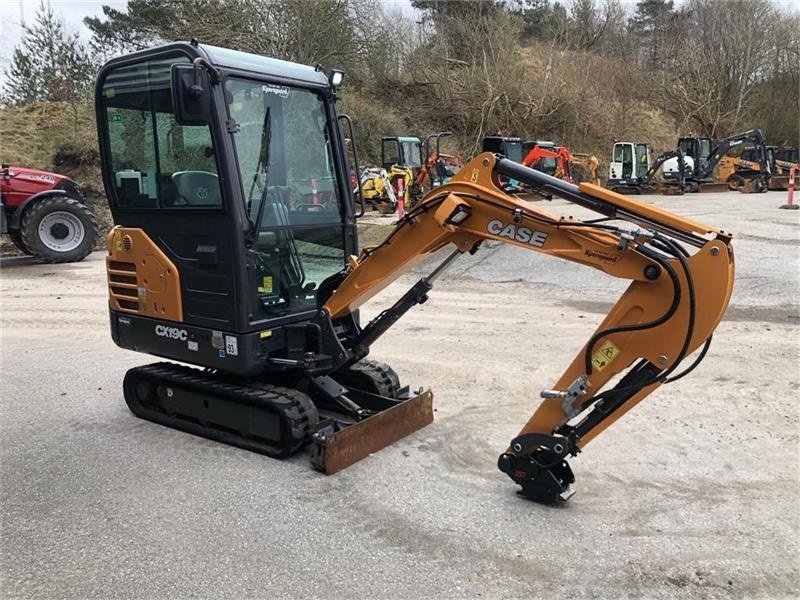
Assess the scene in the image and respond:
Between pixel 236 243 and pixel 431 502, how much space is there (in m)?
2.05

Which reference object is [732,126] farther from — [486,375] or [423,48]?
[486,375]

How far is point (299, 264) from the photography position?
4.84 metres

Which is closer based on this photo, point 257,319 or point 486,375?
point 257,319

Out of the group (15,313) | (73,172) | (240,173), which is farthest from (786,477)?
(73,172)

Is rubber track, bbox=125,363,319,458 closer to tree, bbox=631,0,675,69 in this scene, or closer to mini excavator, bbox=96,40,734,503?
mini excavator, bbox=96,40,734,503

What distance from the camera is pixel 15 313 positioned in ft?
31.2

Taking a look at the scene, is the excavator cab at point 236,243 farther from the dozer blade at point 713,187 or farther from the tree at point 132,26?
the dozer blade at point 713,187

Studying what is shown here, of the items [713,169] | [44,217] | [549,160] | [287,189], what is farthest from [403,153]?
[287,189]

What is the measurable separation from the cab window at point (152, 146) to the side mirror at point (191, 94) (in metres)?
0.20

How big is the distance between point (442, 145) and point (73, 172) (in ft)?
61.8

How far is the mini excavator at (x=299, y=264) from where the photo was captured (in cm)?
352

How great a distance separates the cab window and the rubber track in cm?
130

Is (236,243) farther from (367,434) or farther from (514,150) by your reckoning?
(514,150)

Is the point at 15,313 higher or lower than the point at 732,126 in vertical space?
lower
